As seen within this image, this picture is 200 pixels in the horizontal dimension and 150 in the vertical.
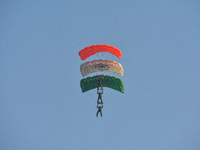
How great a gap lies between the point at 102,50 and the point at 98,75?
3.14 metres

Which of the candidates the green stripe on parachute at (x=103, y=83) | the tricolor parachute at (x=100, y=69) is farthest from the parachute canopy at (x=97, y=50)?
the green stripe on parachute at (x=103, y=83)

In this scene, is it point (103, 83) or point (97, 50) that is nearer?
point (97, 50)

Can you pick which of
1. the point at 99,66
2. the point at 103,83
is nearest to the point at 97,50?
the point at 99,66

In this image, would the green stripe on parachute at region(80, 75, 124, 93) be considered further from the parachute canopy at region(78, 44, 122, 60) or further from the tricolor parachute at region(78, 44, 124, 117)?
the parachute canopy at region(78, 44, 122, 60)

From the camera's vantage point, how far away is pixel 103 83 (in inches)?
1499

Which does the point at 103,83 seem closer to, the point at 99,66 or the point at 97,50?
the point at 99,66

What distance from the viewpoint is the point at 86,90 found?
3803 centimetres

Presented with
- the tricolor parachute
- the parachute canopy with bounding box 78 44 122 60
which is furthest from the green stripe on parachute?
the parachute canopy with bounding box 78 44 122 60

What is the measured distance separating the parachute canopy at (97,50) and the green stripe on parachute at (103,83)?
2.47 metres

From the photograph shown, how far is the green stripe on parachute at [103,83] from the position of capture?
123 feet

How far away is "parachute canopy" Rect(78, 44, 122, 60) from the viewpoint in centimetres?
3538

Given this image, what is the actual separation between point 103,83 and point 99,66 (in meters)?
2.40

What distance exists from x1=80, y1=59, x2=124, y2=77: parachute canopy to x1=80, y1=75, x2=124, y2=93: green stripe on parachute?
82 centimetres

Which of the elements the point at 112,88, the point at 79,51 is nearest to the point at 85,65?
the point at 79,51
